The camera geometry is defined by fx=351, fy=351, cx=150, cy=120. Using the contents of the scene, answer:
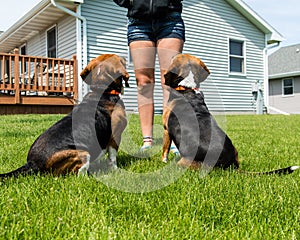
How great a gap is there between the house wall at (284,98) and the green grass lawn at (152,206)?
88.9 feet

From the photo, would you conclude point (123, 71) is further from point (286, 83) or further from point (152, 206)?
point (286, 83)

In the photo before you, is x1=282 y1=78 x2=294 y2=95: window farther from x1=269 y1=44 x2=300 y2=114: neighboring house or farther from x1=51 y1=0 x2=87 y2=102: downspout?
x1=51 y1=0 x2=87 y2=102: downspout

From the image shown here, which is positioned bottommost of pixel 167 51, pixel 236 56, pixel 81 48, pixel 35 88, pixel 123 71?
pixel 123 71

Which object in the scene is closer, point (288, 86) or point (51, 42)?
point (51, 42)

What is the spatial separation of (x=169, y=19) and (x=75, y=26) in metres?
10.2

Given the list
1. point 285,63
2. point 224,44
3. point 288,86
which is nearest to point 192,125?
point 224,44

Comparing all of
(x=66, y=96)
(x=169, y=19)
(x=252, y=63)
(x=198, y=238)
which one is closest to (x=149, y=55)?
(x=169, y=19)

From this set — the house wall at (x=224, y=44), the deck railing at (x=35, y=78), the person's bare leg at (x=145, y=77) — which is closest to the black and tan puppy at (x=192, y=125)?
the person's bare leg at (x=145, y=77)

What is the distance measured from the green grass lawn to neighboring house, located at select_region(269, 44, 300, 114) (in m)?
26.9

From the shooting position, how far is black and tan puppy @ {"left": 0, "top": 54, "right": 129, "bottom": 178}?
3033mm

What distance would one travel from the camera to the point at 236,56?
740 inches

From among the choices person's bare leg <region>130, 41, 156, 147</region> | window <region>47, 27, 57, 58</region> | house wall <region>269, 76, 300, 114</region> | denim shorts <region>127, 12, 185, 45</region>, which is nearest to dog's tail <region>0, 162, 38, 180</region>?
person's bare leg <region>130, 41, 156, 147</region>

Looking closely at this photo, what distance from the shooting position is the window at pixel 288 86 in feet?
94.7

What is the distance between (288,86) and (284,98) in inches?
41.4
